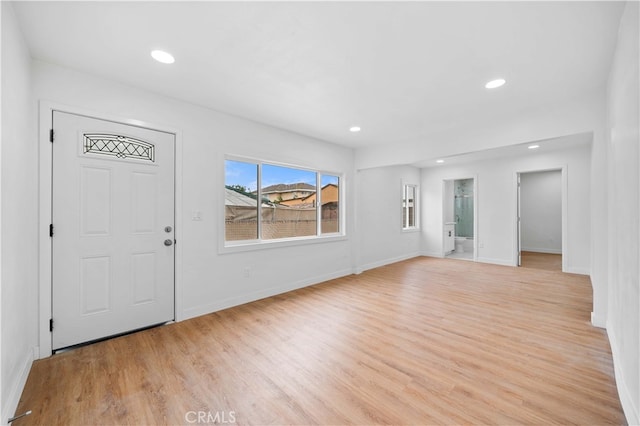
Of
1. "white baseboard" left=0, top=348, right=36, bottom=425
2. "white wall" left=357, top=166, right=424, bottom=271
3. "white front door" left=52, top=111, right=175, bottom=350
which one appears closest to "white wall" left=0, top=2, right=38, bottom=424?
"white baseboard" left=0, top=348, right=36, bottom=425

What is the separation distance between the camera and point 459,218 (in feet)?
28.6

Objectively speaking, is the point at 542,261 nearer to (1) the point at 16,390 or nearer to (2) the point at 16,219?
(1) the point at 16,390

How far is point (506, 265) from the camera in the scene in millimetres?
6016

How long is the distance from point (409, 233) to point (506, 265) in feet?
7.22

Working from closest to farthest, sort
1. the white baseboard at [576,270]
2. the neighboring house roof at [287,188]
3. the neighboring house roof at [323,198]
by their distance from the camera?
the neighboring house roof at [287,188] < the neighboring house roof at [323,198] < the white baseboard at [576,270]

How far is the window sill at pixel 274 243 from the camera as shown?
11.5 ft

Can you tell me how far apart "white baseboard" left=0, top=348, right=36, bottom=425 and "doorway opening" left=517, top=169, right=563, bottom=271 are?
9192 millimetres

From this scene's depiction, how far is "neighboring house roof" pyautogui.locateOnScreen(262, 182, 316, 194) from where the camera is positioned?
407 cm

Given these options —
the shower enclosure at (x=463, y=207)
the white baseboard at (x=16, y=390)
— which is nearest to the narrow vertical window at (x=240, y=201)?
the white baseboard at (x=16, y=390)

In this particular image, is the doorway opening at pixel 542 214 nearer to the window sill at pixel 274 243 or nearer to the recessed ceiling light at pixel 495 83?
the window sill at pixel 274 243

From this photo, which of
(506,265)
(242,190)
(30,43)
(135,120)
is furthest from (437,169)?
(30,43)

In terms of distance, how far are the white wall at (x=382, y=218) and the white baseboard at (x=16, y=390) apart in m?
4.51

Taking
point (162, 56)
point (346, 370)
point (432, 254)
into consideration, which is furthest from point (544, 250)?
point (162, 56)

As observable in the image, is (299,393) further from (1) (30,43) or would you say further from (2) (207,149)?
(1) (30,43)
